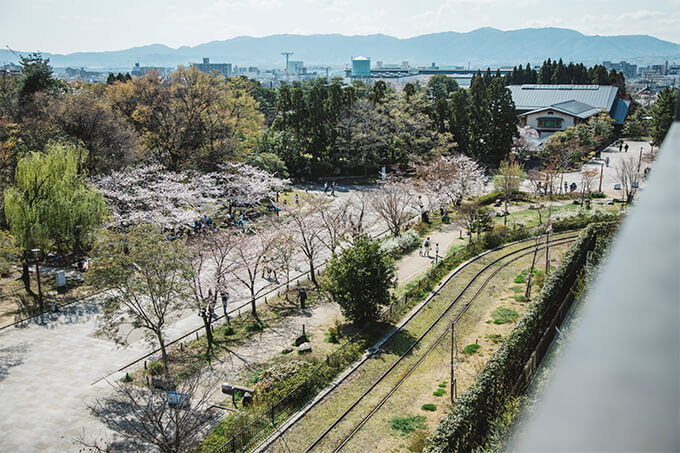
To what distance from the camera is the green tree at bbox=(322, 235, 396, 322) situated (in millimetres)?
22484

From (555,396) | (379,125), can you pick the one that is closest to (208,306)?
(555,396)

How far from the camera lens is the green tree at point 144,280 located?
18.8 m

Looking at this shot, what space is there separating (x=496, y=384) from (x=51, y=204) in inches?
887

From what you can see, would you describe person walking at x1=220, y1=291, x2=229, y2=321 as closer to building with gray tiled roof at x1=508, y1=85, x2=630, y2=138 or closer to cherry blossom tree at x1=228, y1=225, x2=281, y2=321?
cherry blossom tree at x1=228, y1=225, x2=281, y2=321

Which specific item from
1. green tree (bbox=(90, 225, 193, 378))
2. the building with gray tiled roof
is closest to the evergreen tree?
the building with gray tiled roof

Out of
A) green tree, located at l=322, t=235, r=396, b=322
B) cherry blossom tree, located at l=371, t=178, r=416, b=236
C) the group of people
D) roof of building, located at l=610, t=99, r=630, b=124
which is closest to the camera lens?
green tree, located at l=322, t=235, r=396, b=322

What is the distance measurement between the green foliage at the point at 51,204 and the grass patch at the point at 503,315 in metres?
21.0

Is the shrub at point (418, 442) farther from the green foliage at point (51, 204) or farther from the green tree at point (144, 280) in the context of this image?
the green foliage at point (51, 204)

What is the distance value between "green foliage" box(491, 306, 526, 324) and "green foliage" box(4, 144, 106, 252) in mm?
21036

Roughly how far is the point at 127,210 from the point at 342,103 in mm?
27575

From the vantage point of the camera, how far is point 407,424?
15.8 m

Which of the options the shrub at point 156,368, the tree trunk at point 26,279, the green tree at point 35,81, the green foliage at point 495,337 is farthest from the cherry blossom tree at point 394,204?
the green tree at point 35,81

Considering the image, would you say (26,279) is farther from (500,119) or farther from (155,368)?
(500,119)

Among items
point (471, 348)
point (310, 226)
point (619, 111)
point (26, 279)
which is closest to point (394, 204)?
point (310, 226)
